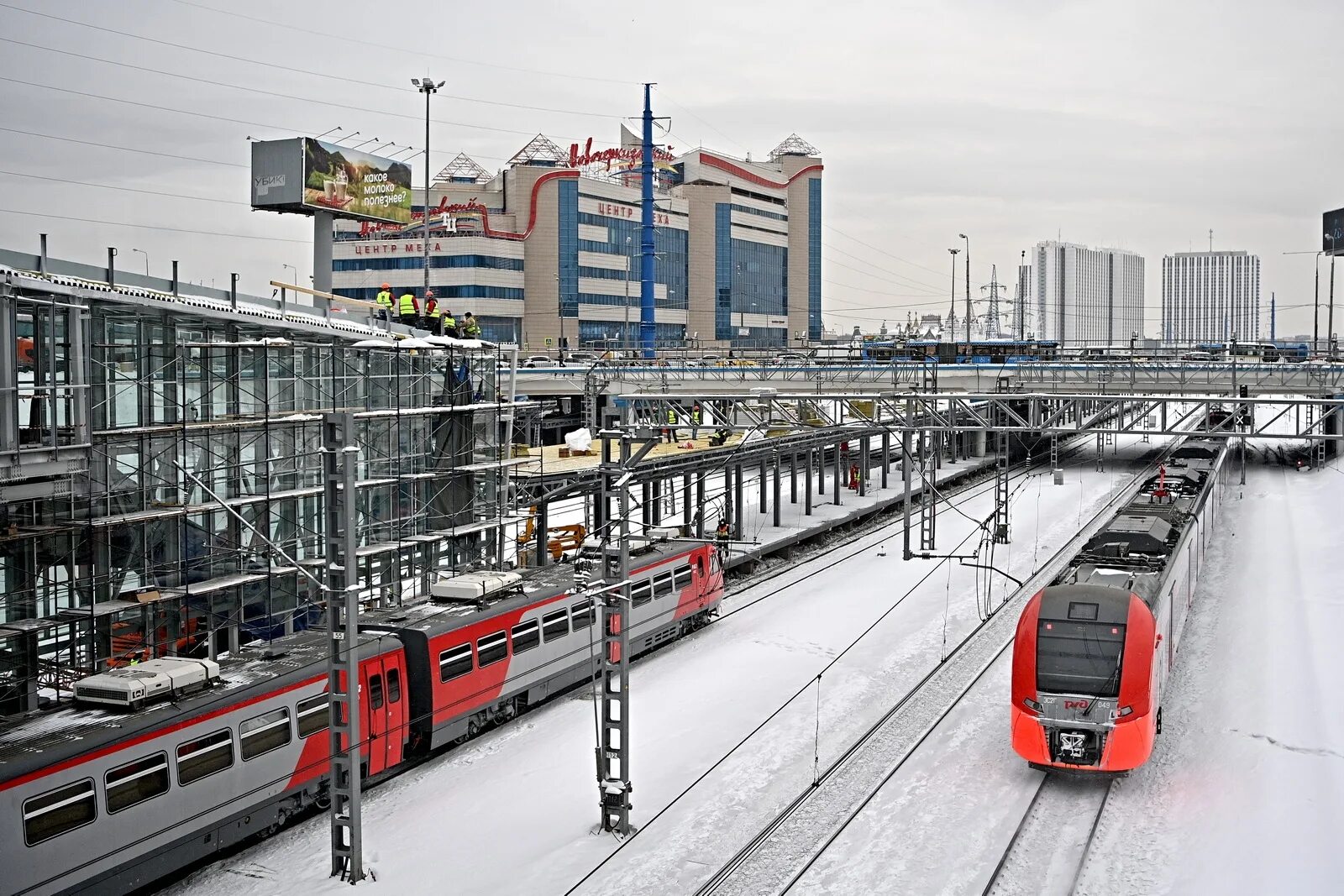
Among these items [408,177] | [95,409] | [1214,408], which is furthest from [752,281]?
[95,409]

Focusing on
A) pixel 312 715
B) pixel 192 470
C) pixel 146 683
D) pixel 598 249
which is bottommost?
pixel 312 715

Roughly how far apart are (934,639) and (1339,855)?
34.1 ft

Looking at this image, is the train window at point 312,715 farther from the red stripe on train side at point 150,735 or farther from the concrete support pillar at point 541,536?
the concrete support pillar at point 541,536

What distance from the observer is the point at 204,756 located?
38.8 feet

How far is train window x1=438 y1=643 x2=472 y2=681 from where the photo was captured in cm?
1524

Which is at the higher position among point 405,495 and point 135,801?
point 405,495

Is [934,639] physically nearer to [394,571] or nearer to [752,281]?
[394,571]

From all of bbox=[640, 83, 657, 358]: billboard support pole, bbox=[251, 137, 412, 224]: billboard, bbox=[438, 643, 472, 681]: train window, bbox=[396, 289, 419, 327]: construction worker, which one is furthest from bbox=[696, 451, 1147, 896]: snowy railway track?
bbox=[640, 83, 657, 358]: billboard support pole

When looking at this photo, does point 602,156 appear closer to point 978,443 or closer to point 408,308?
point 978,443

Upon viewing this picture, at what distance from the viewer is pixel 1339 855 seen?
12617mm

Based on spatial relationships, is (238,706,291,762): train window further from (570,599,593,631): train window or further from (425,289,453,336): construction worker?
(425,289,453,336): construction worker

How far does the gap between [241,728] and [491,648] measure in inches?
176

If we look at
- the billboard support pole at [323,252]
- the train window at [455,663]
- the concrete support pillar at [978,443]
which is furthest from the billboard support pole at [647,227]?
the train window at [455,663]

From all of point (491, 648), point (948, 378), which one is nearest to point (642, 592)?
point (491, 648)
